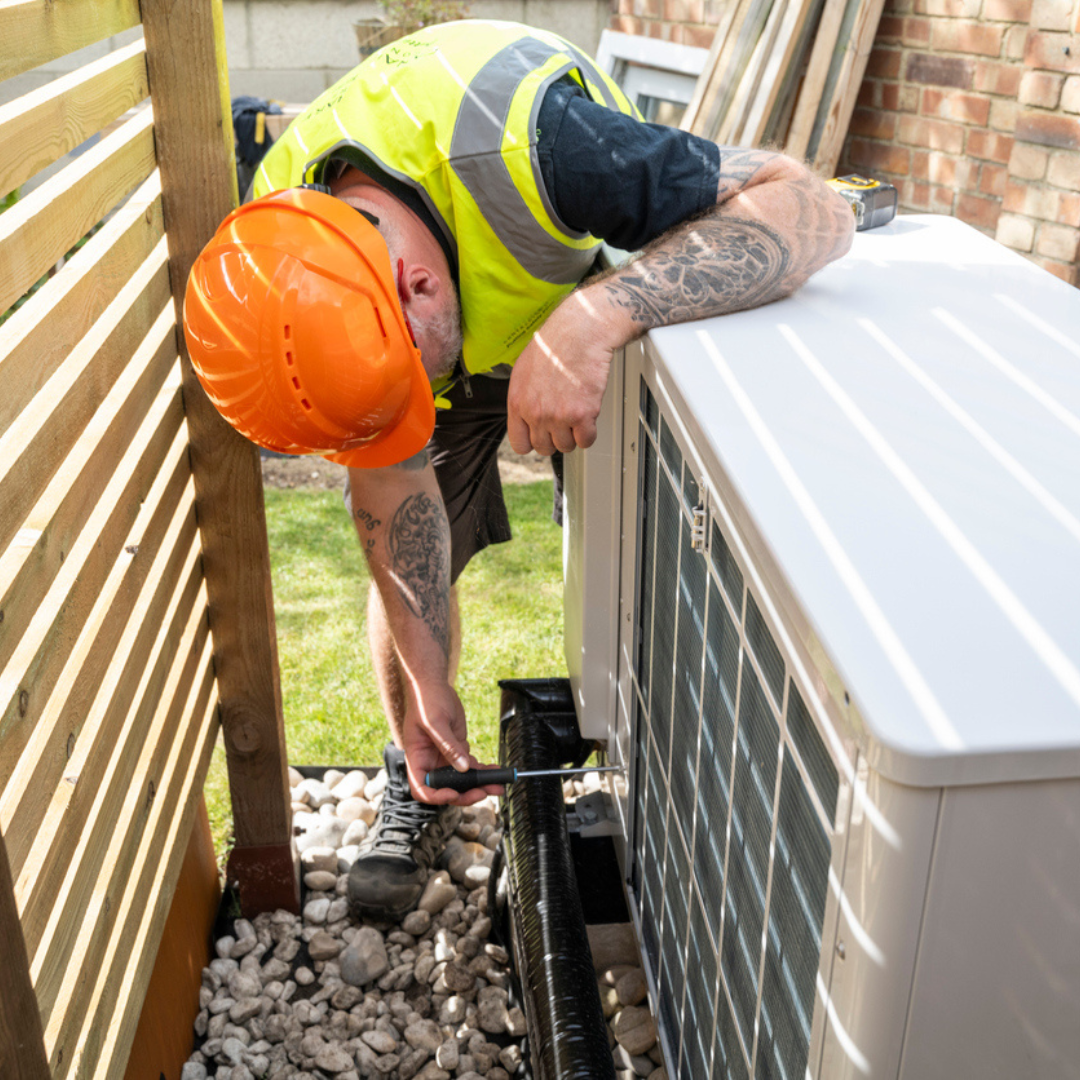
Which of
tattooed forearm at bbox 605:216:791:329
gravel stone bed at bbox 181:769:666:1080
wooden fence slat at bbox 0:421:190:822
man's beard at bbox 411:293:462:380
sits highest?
tattooed forearm at bbox 605:216:791:329

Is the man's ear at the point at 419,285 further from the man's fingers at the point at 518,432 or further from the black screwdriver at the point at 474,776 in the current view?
the black screwdriver at the point at 474,776

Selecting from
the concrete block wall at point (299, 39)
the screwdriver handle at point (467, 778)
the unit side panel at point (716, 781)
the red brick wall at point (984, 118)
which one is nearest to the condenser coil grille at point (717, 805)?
the unit side panel at point (716, 781)

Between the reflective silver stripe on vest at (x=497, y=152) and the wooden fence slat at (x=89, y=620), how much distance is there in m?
0.67

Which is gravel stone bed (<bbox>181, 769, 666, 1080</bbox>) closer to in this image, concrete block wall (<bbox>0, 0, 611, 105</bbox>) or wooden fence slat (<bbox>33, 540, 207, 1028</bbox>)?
wooden fence slat (<bbox>33, 540, 207, 1028</bbox>)

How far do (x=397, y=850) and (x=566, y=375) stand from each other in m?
1.43

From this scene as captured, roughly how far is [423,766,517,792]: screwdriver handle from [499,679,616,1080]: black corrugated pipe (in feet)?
0.37

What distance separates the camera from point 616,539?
71.1 inches

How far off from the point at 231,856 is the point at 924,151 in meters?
3.04

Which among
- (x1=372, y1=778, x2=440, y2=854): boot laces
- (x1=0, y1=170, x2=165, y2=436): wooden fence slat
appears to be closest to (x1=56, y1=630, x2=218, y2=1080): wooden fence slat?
(x1=372, y1=778, x2=440, y2=854): boot laces

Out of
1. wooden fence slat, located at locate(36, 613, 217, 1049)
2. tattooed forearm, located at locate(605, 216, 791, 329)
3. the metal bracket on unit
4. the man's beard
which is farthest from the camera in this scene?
the man's beard

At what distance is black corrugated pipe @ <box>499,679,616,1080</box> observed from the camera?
1588 millimetres

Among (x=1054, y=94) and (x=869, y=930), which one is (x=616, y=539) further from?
(x=1054, y=94)

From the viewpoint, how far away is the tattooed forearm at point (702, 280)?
1431 millimetres

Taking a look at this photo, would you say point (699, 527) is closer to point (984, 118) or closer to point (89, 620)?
point (89, 620)
